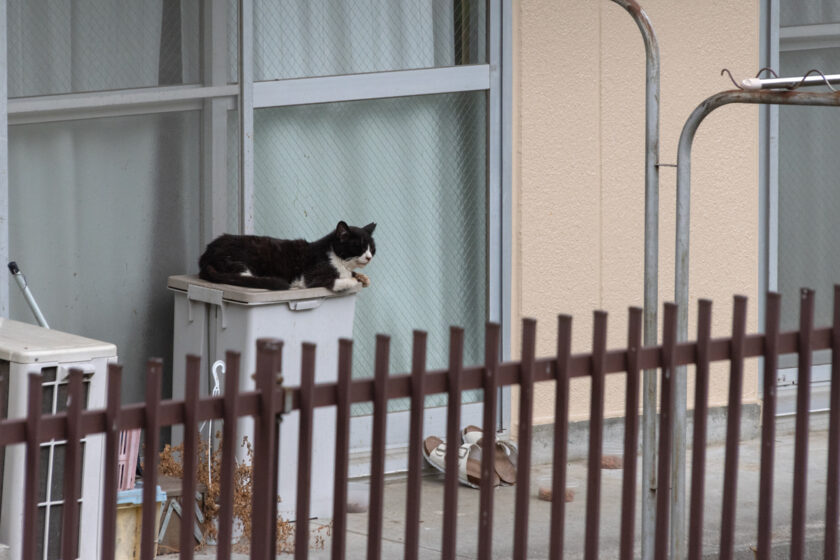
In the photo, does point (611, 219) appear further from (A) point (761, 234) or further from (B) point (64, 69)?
(B) point (64, 69)

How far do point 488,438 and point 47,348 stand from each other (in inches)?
67.1

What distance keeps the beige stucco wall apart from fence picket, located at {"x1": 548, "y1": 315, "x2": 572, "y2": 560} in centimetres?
325

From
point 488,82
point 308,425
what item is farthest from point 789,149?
point 308,425

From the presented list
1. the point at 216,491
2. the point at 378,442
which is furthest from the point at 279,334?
the point at 378,442

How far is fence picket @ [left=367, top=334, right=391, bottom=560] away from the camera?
305cm

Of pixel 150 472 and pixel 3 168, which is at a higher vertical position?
pixel 3 168

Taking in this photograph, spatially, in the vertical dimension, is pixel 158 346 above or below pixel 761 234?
below

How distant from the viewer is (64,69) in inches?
221

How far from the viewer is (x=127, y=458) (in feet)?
15.9

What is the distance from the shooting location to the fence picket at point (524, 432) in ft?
10.6

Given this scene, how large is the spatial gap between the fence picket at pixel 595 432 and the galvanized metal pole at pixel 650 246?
122cm

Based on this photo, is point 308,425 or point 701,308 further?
point 701,308

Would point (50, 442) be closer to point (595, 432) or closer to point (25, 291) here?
point (25, 291)

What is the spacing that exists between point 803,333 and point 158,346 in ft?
10.7
